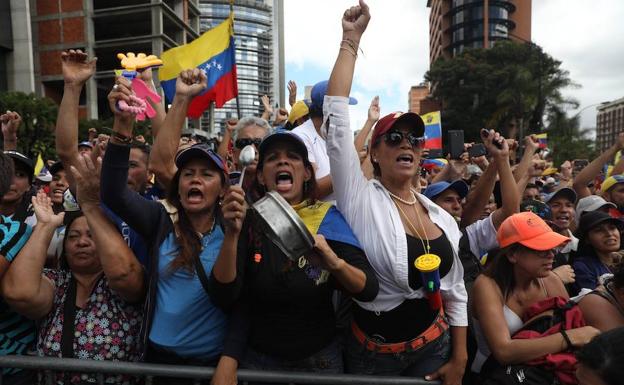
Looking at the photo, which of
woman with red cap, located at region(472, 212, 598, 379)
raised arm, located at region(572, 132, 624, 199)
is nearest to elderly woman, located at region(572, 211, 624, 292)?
woman with red cap, located at region(472, 212, 598, 379)

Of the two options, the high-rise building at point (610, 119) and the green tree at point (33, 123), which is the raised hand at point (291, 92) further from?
the high-rise building at point (610, 119)

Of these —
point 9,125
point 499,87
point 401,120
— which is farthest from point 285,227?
point 499,87

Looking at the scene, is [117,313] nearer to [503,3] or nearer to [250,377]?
[250,377]

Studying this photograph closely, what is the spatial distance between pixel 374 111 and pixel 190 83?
142 centimetres

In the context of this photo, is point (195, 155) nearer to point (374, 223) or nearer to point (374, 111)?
point (374, 223)

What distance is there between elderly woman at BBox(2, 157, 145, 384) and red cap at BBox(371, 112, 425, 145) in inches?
56.6

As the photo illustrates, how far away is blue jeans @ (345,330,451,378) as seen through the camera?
216 centimetres

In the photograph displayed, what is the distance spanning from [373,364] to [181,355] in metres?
0.97

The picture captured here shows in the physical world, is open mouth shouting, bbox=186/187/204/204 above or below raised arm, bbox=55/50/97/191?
below

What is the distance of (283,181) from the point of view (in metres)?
2.22

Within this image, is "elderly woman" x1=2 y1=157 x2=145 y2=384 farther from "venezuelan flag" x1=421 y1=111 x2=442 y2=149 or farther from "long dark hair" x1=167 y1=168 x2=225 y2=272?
"venezuelan flag" x1=421 y1=111 x2=442 y2=149

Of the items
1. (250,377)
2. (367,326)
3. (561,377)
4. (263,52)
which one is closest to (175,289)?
(250,377)

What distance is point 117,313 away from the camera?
222 cm

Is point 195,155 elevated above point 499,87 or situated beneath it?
situated beneath
